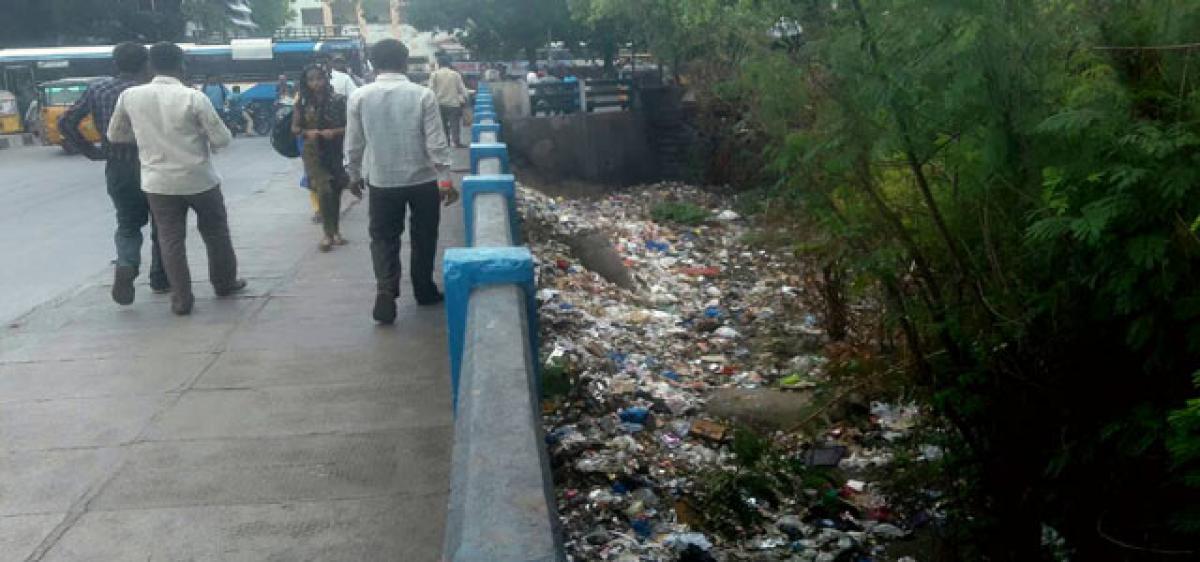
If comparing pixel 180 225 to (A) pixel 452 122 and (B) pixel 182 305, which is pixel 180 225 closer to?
(B) pixel 182 305

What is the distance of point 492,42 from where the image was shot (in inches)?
1506

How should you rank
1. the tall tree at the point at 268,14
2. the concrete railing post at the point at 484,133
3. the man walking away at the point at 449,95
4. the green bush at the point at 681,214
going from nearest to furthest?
1. the concrete railing post at the point at 484,133
2. the green bush at the point at 681,214
3. the man walking away at the point at 449,95
4. the tall tree at the point at 268,14

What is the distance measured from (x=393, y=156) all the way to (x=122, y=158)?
82.3 inches

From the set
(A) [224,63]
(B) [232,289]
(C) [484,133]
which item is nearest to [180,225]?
(B) [232,289]

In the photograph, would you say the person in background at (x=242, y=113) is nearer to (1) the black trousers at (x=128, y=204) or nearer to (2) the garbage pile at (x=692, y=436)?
(2) the garbage pile at (x=692, y=436)

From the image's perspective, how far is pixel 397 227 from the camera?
826cm

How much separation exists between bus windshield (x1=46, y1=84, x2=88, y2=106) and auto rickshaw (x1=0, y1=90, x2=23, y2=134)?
15.6 feet

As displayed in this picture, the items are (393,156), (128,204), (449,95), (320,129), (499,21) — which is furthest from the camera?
(499,21)

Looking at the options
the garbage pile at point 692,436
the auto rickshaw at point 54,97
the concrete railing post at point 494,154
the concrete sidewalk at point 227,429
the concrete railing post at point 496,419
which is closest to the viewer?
the concrete railing post at point 496,419

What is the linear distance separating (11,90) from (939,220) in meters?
36.8

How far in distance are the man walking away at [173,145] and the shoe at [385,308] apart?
1.41 meters

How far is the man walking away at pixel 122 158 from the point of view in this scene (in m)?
8.89

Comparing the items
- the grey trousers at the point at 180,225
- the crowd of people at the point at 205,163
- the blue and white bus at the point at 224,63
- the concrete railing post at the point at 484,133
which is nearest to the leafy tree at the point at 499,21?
the blue and white bus at the point at 224,63

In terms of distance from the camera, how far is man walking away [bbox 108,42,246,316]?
8.41 meters
